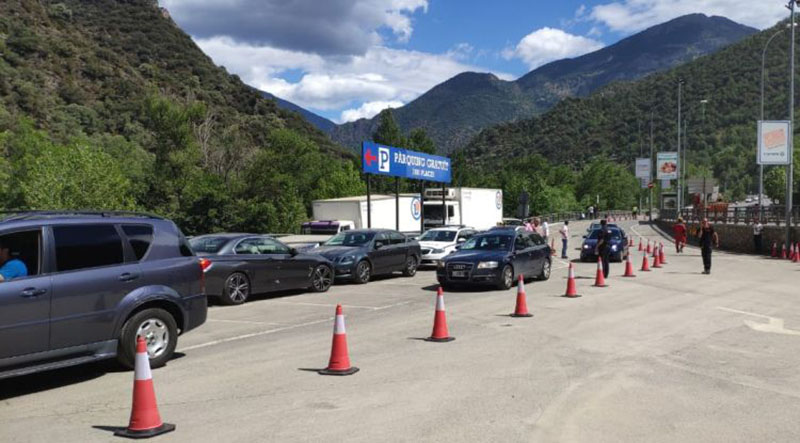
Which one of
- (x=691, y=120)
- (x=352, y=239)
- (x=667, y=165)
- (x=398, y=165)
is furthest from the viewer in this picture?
(x=691, y=120)

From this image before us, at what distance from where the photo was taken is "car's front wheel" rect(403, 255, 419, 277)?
70.3ft

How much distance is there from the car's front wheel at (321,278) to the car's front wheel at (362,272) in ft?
5.94

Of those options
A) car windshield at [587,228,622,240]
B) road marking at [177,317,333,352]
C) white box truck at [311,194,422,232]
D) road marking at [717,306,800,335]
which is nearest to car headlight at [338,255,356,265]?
road marking at [177,317,333,352]

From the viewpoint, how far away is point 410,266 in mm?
21594

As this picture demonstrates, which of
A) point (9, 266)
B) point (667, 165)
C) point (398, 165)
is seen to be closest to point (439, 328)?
point (9, 266)

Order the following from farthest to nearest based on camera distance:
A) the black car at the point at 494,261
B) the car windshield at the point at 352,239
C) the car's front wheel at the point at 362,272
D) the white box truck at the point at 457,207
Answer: the white box truck at the point at 457,207 → the car windshield at the point at 352,239 → the car's front wheel at the point at 362,272 → the black car at the point at 494,261

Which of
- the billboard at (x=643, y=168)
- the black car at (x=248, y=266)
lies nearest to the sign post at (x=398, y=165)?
the black car at (x=248, y=266)

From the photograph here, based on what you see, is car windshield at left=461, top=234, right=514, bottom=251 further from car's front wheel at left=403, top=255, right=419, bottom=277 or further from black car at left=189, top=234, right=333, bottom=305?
black car at left=189, top=234, right=333, bottom=305

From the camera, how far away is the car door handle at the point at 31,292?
6.84 meters

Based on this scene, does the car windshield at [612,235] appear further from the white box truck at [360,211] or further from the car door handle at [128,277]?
the car door handle at [128,277]

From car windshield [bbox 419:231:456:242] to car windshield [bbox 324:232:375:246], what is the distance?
574cm

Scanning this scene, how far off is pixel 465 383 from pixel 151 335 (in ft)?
12.1

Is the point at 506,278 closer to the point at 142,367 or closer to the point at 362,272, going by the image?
Answer: the point at 362,272

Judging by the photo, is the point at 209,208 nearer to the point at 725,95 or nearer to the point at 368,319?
the point at 368,319
